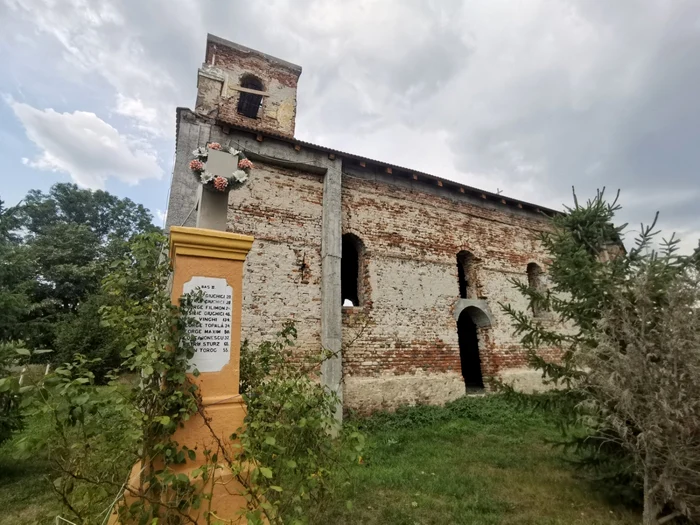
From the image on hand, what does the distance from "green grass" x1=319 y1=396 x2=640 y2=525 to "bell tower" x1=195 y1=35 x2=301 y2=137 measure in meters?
9.29

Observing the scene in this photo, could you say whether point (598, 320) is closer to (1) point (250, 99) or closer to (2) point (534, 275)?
(2) point (534, 275)

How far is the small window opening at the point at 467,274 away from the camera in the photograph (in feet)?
34.6

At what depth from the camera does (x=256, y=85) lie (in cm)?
1143

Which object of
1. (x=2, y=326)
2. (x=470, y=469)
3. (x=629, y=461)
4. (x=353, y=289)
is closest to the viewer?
(x=629, y=461)

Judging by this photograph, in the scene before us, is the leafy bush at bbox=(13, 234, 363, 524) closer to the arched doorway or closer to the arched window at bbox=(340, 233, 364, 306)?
the arched window at bbox=(340, 233, 364, 306)

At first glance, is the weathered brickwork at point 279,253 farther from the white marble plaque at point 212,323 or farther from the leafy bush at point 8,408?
the white marble plaque at point 212,323

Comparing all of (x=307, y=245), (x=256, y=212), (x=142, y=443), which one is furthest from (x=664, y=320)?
(x=256, y=212)

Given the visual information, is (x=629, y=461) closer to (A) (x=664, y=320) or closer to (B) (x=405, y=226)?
(A) (x=664, y=320)

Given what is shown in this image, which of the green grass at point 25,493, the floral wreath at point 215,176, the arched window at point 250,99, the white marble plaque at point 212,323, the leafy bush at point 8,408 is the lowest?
the green grass at point 25,493

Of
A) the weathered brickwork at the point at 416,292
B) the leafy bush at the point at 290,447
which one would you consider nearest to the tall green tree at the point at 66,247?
the weathered brickwork at the point at 416,292

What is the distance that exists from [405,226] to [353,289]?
4837 millimetres

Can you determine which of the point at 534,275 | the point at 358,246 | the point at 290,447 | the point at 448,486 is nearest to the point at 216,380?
the point at 290,447

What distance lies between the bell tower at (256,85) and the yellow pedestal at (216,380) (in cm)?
822

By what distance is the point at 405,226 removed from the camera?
9602 mm
